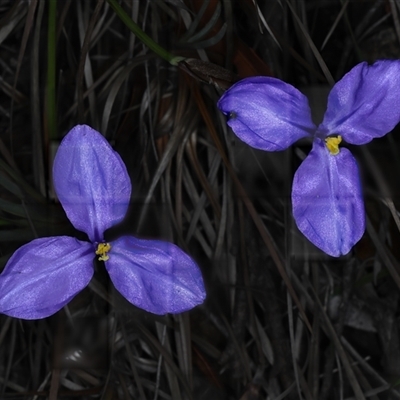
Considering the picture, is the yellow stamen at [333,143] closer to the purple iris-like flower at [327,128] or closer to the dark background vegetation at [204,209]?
the purple iris-like flower at [327,128]

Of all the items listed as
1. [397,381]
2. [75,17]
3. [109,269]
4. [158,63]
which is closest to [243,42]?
[158,63]

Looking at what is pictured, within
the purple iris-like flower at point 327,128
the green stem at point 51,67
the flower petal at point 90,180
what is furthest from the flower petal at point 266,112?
the green stem at point 51,67

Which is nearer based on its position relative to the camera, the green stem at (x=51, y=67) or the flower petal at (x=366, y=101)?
the flower petal at (x=366, y=101)

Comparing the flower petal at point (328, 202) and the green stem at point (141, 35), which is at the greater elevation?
the green stem at point (141, 35)

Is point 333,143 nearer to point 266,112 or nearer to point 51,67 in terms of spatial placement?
point 266,112

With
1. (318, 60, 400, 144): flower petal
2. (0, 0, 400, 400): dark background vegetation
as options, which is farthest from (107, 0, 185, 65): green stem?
(318, 60, 400, 144): flower petal

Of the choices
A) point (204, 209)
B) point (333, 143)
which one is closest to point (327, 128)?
point (333, 143)

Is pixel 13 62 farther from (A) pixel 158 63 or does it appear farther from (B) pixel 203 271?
(B) pixel 203 271
